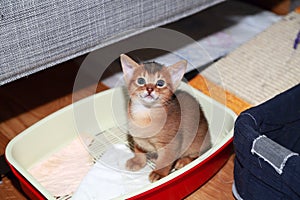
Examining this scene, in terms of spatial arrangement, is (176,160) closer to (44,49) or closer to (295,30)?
(44,49)

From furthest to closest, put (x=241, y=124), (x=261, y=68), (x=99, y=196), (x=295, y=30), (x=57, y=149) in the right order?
(x=295, y=30) < (x=261, y=68) < (x=57, y=149) < (x=99, y=196) < (x=241, y=124)

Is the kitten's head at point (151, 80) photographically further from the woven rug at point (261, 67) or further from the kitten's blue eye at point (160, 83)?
the woven rug at point (261, 67)

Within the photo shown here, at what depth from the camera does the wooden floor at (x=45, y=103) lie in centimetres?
112

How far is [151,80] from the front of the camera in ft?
3.25

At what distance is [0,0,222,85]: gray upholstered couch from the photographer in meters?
0.91

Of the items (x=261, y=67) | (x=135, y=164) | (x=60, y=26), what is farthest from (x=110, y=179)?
(x=261, y=67)

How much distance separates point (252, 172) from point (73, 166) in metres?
0.43

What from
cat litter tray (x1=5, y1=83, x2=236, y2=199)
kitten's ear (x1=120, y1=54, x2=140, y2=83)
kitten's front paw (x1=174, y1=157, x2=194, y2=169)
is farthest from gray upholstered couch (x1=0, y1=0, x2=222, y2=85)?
kitten's front paw (x1=174, y1=157, x2=194, y2=169)

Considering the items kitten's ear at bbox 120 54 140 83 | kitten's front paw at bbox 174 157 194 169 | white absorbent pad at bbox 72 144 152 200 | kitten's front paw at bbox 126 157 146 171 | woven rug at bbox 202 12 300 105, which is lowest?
white absorbent pad at bbox 72 144 152 200

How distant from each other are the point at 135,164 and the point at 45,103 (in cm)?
37

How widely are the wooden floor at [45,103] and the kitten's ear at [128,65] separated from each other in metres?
0.31

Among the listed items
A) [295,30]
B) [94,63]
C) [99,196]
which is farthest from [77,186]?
[295,30]

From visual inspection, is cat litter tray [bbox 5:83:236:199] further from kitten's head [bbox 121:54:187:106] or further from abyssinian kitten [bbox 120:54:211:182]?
kitten's head [bbox 121:54:187:106]

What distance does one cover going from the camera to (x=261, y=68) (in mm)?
1401
